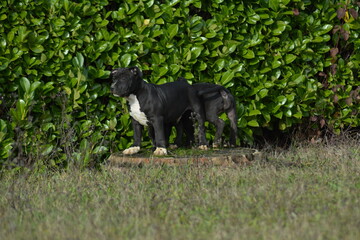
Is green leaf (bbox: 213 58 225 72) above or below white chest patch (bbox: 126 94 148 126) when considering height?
above

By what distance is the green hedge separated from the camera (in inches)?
231

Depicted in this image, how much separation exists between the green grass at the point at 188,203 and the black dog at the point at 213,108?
59 cm

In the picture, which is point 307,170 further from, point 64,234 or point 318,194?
point 64,234

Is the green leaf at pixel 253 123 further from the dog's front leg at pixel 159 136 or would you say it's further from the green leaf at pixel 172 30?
the dog's front leg at pixel 159 136

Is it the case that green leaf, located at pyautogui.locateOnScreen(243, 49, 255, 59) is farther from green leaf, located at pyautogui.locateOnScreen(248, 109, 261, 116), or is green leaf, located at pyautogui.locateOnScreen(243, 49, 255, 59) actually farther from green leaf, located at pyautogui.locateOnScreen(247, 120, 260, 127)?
green leaf, located at pyautogui.locateOnScreen(247, 120, 260, 127)

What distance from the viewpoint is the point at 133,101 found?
17.9 feet

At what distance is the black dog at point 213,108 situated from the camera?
5.94 m

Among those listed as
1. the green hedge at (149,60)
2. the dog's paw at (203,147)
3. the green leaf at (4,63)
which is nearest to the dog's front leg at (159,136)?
the dog's paw at (203,147)

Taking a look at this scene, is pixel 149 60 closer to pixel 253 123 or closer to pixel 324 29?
pixel 253 123

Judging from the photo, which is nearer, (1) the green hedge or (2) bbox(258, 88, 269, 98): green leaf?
(1) the green hedge

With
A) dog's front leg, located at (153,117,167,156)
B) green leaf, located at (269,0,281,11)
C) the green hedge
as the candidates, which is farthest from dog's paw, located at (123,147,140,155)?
green leaf, located at (269,0,281,11)

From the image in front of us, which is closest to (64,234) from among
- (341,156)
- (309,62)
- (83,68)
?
(83,68)

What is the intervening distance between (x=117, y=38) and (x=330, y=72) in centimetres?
286

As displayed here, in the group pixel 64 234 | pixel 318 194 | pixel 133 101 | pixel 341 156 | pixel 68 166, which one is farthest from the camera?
pixel 341 156
